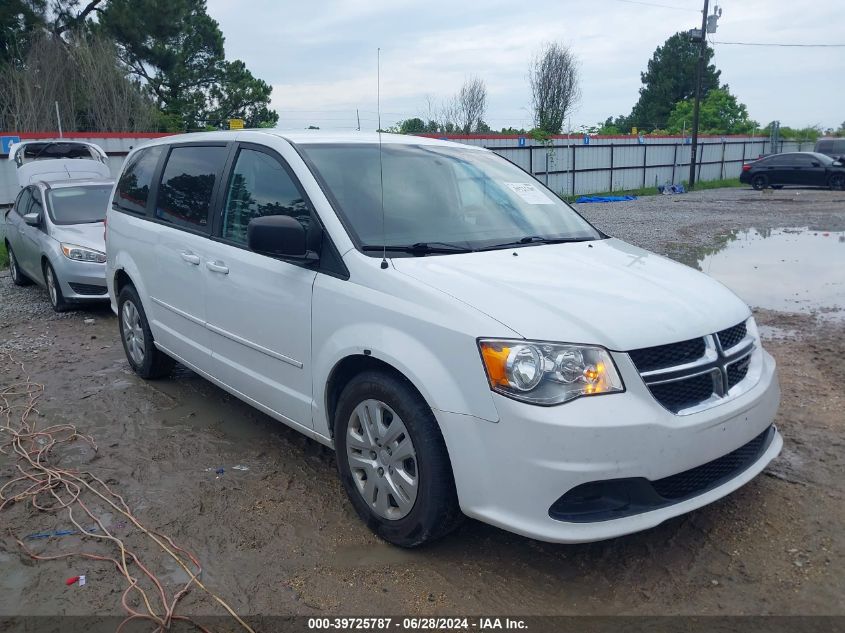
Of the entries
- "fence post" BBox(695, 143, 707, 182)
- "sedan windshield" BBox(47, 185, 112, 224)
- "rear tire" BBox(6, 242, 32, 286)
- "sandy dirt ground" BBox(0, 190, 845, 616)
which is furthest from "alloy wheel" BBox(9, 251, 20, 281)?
"fence post" BBox(695, 143, 707, 182)

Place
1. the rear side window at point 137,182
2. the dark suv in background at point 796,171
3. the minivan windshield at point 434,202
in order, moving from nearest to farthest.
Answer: the minivan windshield at point 434,202 < the rear side window at point 137,182 < the dark suv in background at point 796,171

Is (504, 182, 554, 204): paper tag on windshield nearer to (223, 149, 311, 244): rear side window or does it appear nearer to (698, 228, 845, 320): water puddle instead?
(223, 149, 311, 244): rear side window

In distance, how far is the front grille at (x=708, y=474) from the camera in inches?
114

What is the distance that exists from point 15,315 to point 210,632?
7166mm

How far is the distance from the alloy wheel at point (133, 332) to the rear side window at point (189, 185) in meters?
1.00

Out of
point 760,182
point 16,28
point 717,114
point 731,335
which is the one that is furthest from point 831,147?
point 731,335

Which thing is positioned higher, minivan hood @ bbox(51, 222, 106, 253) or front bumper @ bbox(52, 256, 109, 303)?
minivan hood @ bbox(51, 222, 106, 253)

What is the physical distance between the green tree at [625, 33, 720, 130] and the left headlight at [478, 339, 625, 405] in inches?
2360

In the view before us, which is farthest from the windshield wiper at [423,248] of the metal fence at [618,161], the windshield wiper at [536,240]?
the metal fence at [618,161]

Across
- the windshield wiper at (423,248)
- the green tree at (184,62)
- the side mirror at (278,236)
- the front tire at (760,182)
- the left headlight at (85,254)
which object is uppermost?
the green tree at (184,62)

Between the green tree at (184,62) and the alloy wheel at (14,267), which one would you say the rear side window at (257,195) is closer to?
the alloy wheel at (14,267)

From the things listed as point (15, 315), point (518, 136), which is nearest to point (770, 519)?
point (15, 315)

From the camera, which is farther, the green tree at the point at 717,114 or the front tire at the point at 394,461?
the green tree at the point at 717,114

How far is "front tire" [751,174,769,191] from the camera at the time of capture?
29.0 m
